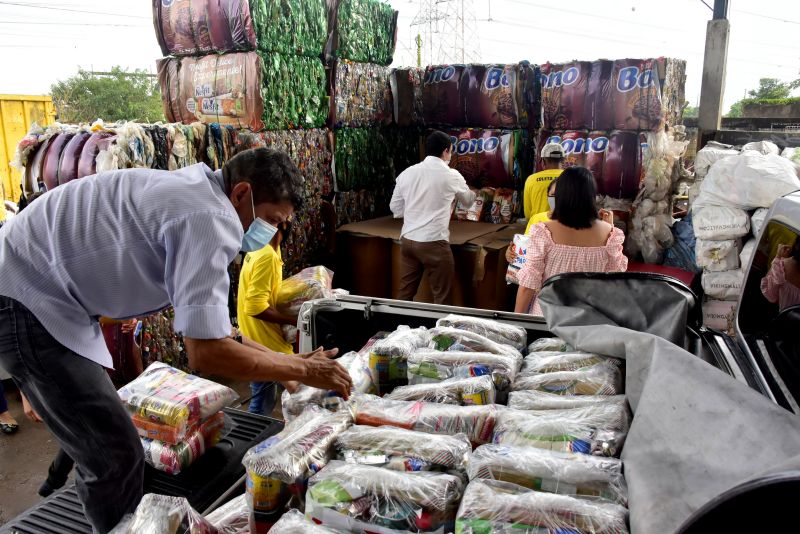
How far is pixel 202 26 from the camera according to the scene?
16.1 ft

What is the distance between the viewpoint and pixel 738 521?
0.91 m

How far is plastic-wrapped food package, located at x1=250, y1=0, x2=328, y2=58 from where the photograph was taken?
4840 millimetres

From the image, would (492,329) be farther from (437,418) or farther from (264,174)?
(264,174)

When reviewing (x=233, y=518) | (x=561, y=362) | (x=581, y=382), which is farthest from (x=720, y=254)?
(x=233, y=518)

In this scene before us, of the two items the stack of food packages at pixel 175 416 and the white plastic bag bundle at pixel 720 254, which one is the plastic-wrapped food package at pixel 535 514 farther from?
the white plastic bag bundle at pixel 720 254

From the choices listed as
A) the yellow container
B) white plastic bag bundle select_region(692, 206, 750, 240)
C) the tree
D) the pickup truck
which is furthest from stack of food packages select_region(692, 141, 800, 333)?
the tree

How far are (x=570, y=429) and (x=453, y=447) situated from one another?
1.09 feet

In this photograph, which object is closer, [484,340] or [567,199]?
[484,340]

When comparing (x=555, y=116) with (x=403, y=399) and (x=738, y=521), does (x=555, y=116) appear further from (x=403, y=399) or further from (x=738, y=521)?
(x=738, y=521)

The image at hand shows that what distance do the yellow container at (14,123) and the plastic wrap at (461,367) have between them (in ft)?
23.4

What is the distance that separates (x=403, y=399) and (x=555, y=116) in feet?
15.5

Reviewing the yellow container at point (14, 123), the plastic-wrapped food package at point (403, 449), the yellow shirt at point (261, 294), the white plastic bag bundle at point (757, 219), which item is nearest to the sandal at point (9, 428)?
the yellow shirt at point (261, 294)

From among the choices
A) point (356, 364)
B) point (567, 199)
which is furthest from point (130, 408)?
point (567, 199)

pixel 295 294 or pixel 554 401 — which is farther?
pixel 295 294
